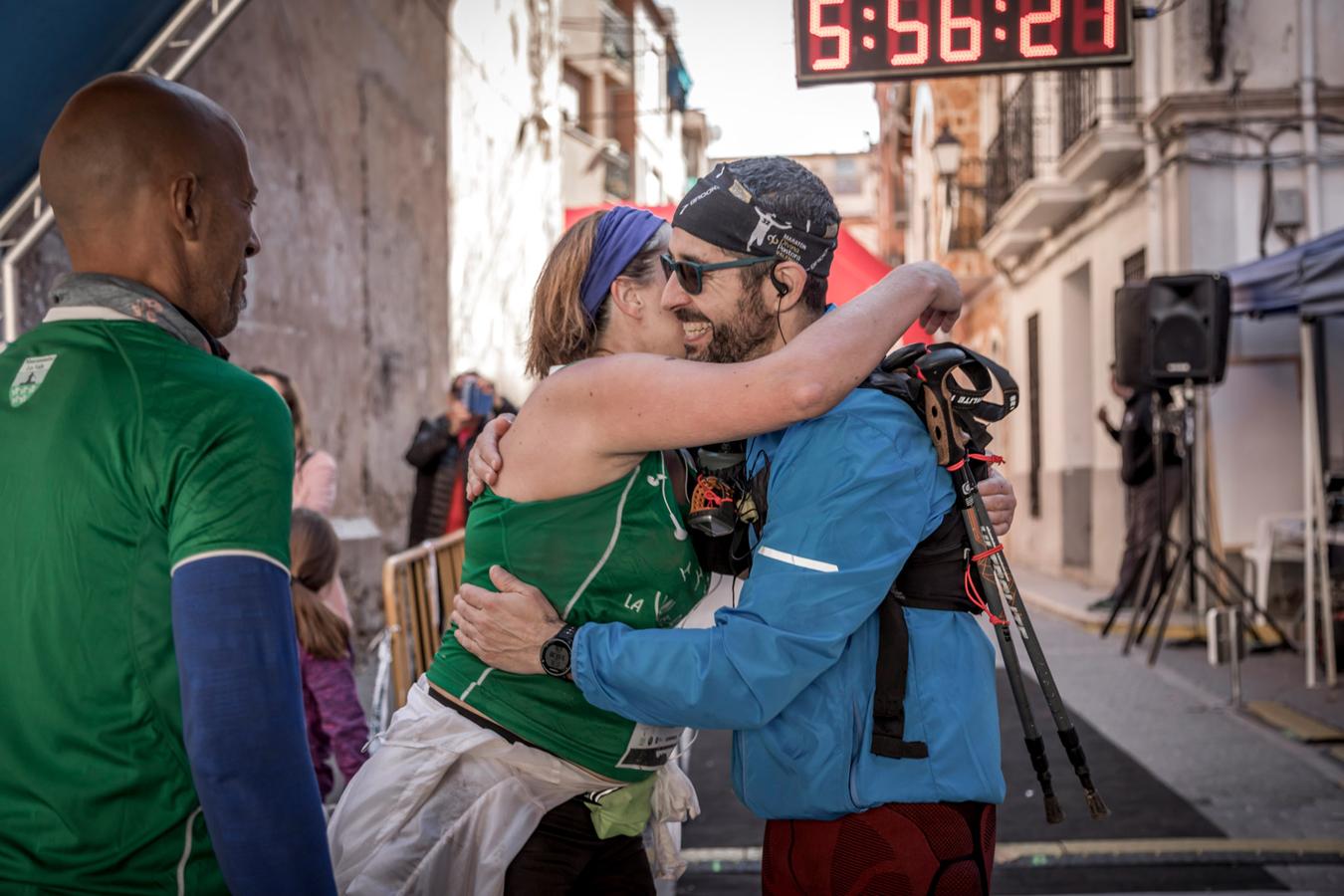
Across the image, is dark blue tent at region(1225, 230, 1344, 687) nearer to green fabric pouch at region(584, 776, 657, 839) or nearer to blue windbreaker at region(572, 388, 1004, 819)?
blue windbreaker at region(572, 388, 1004, 819)

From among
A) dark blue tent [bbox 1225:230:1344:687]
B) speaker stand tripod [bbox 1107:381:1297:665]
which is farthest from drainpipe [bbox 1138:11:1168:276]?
dark blue tent [bbox 1225:230:1344:687]

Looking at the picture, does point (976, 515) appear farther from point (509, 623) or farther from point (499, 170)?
point (499, 170)

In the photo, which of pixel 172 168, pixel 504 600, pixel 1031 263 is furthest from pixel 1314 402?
pixel 1031 263

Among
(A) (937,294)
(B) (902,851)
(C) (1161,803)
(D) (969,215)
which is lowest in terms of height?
(C) (1161,803)

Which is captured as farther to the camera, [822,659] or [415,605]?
[415,605]

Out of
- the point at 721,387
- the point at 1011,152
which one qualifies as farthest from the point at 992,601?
the point at 1011,152

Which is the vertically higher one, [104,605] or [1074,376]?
[1074,376]

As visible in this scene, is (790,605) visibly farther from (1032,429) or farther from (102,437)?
(1032,429)

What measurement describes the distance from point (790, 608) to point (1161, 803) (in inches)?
185

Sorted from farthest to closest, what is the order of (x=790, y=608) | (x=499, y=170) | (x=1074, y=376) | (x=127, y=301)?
(x=1074, y=376) < (x=499, y=170) < (x=790, y=608) < (x=127, y=301)

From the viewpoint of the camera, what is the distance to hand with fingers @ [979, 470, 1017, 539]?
2334mm

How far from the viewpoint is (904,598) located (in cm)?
204

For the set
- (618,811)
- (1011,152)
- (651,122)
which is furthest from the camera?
(651,122)

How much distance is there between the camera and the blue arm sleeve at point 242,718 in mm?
1495
